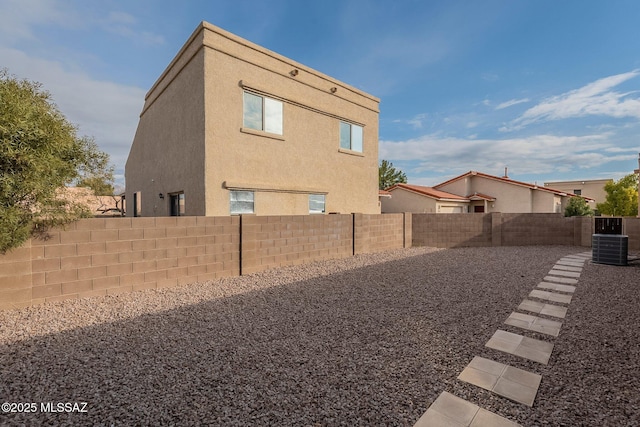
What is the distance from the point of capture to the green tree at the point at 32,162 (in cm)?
415

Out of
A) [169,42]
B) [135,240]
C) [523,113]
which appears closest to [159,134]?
[169,42]

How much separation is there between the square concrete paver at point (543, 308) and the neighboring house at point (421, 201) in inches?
696

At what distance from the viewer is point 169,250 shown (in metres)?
6.36

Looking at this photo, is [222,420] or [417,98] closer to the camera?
[222,420]

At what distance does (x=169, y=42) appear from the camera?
10.9 metres

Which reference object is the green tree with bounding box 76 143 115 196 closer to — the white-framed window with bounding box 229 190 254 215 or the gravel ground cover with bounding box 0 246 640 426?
the gravel ground cover with bounding box 0 246 640 426

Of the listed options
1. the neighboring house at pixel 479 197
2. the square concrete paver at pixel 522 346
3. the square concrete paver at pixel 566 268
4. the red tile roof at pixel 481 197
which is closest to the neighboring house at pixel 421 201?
the neighboring house at pixel 479 197

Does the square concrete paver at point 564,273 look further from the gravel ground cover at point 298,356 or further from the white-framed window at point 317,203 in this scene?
the white-framed window at point 317,203

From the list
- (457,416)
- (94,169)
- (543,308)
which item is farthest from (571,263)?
(94,169)

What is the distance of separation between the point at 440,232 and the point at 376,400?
477 inches

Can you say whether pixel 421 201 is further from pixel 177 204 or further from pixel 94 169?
pixel 94 169

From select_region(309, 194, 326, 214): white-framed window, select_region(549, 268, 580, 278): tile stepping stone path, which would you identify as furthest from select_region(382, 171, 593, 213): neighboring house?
select_region(549, 268, 580, 278): tile stepping stone path

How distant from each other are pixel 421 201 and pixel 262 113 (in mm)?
17220

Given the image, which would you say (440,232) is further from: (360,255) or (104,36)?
(104,36)
